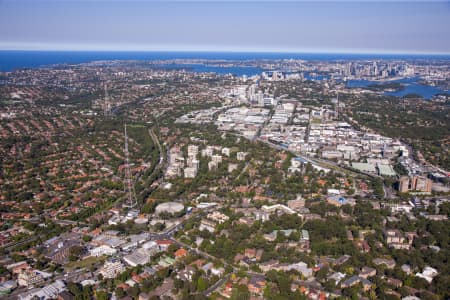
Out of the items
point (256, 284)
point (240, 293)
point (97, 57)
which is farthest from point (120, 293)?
point (97, 57)

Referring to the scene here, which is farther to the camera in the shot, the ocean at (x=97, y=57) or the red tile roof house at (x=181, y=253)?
the ocean at (x=97, y=57)

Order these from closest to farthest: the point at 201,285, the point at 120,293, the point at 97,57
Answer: the point at 120,293 → the point at 201,285 → the point at 97,57

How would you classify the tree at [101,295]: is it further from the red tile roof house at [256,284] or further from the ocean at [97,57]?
the ocean at [97,57]

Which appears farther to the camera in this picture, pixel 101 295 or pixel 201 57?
pixel 201 57

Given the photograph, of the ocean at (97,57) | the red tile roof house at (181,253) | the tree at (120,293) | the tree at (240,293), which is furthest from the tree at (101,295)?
the ocean at (97,57)

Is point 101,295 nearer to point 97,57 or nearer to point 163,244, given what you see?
point 163,244

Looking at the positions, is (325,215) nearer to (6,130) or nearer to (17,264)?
(17,264)

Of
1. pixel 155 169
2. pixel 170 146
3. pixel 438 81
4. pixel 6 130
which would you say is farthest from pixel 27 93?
pixel 438 81

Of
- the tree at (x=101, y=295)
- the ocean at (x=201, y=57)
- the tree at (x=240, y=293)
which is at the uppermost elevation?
the ocean at (x=201, y=57)

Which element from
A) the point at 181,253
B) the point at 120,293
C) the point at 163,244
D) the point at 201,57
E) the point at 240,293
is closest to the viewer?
the point at 240,293

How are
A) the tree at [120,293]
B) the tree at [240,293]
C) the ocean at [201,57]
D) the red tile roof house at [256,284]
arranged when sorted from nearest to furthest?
the tree at [240,293] < the tree at [120,293] < the red tile roof house at [256,284] < the ocean at [201,57]

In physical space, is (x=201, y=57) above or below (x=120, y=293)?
above
